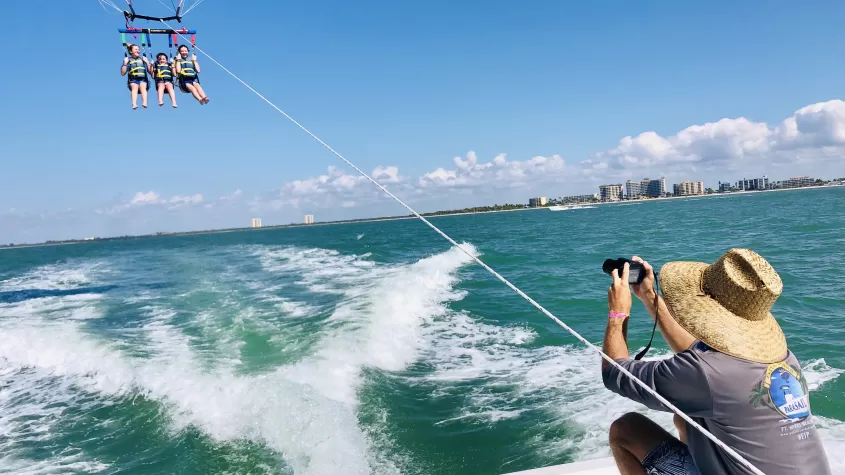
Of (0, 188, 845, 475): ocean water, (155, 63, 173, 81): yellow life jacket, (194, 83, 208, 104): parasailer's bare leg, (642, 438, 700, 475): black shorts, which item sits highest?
(155, 63, 173, 81): yellow life jacket

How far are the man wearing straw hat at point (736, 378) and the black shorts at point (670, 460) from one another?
0.21 metres

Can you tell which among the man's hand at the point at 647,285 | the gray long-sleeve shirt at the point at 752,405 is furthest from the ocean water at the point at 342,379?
the man's hand at the point at 647,285

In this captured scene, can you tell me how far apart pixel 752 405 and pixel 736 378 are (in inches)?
4.7

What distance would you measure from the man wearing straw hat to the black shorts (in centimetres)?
21

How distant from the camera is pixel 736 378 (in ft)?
6.39

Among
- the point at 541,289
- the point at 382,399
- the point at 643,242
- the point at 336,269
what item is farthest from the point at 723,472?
the point at 643,242

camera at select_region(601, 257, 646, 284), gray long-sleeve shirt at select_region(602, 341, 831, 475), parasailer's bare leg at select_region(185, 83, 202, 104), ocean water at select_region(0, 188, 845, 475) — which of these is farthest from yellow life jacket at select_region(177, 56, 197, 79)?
gray long-sleeve shirt at select_region(602, 341, 831, 475)

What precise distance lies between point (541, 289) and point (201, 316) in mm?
9486

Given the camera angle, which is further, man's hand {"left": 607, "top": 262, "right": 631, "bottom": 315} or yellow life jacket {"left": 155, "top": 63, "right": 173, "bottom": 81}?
yellow life jacket {"left": 155, "top": 63, "right": 173, "bottom": 81}

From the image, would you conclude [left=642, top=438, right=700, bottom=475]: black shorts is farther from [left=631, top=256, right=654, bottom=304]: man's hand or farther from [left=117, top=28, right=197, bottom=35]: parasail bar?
[left=117, top=28, right=197, bottom=35]: parasail bar

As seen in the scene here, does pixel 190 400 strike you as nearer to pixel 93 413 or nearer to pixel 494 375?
pixel 93 413

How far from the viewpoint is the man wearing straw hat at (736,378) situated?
1.95 m

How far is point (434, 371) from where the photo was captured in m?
7.78

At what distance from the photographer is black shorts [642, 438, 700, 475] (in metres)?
2.45
